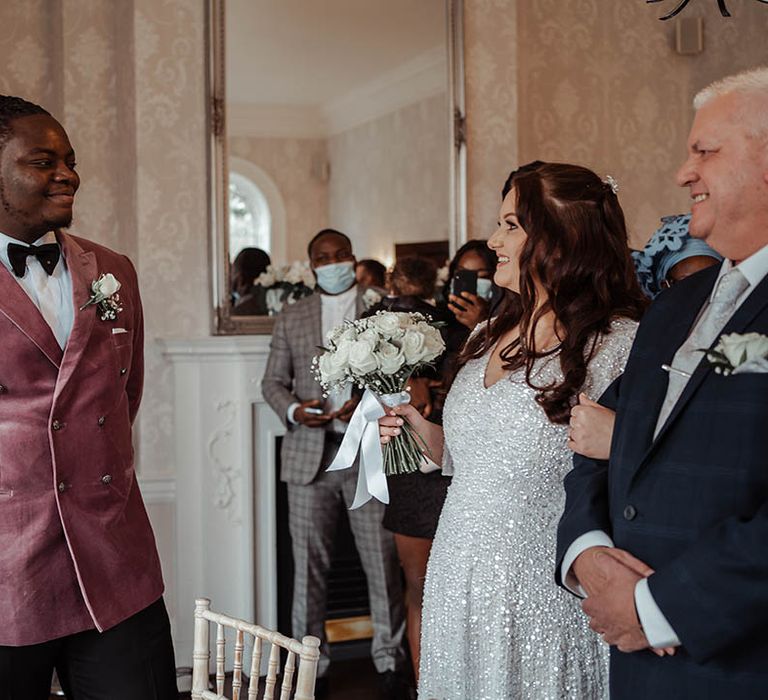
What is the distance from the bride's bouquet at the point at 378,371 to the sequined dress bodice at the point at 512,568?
0.22 metres

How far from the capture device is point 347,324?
241 centimetres

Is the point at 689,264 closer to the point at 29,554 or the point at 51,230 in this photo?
the point at 51,230

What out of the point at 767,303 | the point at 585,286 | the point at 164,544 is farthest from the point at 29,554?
the point at 164,544

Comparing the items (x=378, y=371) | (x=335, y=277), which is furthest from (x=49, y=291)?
(x=335, y=277)

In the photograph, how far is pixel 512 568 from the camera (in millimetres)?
2045

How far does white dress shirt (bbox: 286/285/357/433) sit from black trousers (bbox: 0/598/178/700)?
1.90m

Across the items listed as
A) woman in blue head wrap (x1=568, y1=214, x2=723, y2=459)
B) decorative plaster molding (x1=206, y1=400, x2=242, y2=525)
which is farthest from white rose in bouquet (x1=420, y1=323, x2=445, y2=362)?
decorative plaster molding (x1=206, y1=400, x2=242, y2=525)

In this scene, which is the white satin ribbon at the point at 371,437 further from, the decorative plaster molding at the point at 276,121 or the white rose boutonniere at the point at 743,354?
the decorative plaster molding at the point at 276,121

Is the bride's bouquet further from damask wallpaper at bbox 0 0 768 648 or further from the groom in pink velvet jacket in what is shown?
damask wallpaper at bbox 0 0 768 648

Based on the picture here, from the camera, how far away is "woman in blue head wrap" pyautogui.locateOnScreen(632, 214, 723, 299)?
259 centimetres

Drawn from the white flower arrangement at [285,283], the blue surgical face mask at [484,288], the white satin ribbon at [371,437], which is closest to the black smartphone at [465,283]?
the blue surgical face mask at [484,288]

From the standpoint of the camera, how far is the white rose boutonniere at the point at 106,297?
221 centimetres

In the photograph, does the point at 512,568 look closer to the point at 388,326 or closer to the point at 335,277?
the point at 388,326

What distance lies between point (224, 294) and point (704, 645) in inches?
123
